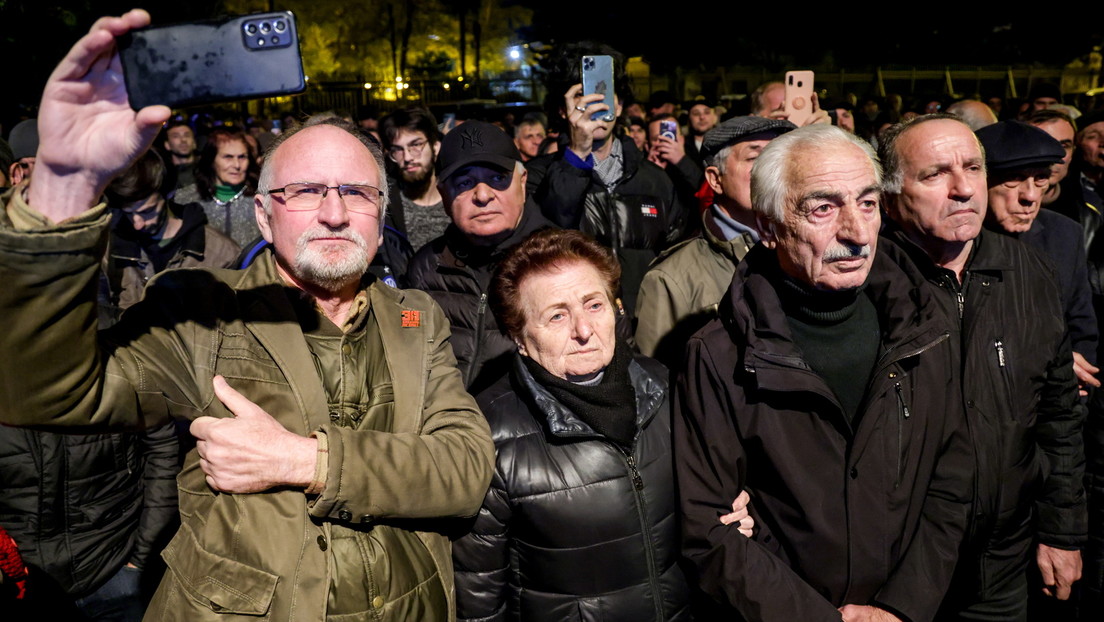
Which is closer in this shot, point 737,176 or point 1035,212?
point 1035,212

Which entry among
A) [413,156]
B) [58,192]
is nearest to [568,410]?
[58,192]

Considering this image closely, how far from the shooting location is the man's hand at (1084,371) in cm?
354

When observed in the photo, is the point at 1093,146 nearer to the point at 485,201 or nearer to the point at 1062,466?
the point at 1062,466

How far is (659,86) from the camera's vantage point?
3681cm

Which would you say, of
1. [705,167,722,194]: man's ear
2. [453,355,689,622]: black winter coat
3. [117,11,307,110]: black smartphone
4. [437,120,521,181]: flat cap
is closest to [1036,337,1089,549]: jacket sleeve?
[705,167,722,194]: man's ear

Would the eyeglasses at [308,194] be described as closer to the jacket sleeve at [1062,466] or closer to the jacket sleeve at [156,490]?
the jacket sleeve at [156,490]

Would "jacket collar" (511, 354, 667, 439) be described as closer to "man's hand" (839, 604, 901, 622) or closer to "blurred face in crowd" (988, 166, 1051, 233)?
"man's hand" (839, 604, 901, 622)

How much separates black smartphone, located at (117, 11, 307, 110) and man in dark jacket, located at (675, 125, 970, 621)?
1.60 meters

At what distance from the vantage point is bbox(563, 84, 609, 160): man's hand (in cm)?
410

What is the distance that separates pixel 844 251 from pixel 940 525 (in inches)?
40.9

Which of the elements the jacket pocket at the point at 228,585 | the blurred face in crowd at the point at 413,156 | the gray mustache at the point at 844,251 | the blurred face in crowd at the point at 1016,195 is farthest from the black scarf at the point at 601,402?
the blurred face in crowd at the point at 413,156

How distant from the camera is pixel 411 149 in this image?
573cm

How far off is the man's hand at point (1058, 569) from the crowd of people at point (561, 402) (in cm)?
1

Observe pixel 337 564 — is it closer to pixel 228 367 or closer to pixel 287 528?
pixel 287 528
